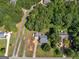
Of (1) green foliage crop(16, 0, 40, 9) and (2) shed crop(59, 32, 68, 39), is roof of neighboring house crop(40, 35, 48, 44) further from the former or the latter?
(1) green foliage crop(16, 0, 40, 9)

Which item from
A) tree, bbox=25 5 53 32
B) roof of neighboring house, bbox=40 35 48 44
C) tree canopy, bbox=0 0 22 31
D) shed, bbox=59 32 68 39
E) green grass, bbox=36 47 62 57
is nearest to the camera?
green grass, bbox=36 47 62 57

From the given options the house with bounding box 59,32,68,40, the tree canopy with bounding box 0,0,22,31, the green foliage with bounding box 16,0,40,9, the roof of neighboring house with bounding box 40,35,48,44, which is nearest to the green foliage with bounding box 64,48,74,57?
the house with bounding box 59,32,68,40

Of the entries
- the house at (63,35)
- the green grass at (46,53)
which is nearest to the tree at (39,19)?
the house at (63,35)

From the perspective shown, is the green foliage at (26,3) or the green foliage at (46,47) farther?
the green foliage at (26,3)

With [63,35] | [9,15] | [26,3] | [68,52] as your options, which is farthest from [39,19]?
[68,52]

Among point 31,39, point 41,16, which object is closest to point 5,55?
point 31,39

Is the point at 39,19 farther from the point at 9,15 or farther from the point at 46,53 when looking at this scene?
the point at 46,53

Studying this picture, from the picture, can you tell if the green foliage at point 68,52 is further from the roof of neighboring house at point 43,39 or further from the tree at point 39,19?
the tree at point 39,19

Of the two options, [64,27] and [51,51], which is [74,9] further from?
[51,51]

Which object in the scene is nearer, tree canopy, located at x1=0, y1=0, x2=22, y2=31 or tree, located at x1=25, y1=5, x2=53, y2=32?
tree, located at x1=25, y1=5, x2=53, y2=32

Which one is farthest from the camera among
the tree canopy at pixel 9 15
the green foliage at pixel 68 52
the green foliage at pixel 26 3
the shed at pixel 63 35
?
the green foliage at pixel 26 3

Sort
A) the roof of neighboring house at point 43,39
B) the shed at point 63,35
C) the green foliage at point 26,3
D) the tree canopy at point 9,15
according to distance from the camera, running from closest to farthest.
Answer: the roof of neighboring house at point 43,39 < the tree canopy at point 9,15 < the shed at point 63,35 < the green foliage at point 26,3

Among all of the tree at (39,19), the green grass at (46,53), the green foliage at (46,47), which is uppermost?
the tree at (39,19)
